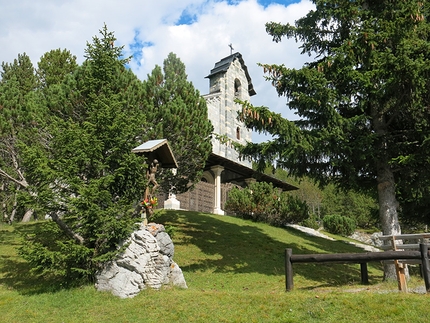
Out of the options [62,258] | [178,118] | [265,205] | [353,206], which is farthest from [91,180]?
[353,206]

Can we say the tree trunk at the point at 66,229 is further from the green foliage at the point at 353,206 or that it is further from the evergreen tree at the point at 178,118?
the green foliage at the point at 353,206

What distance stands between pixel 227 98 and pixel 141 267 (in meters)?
19.6

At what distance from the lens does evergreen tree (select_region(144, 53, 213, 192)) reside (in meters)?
12.0

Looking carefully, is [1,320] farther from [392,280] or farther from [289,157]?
[392,280]

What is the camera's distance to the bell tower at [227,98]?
24906 mm

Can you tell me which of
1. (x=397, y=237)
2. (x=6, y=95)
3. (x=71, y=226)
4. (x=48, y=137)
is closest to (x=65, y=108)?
(x=48, y=137)

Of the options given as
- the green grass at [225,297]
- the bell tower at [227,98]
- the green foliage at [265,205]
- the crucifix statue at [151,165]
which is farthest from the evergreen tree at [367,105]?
the bell tower at [227,98]

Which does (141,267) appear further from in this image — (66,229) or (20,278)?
(20,278)

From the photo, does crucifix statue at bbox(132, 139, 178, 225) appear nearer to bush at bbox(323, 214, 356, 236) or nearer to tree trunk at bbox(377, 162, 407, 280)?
tree trunk at bbox(377, 162, 407, 280)

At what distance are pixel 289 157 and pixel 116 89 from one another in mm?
5838

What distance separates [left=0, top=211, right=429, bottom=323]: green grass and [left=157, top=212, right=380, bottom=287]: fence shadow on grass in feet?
0.13

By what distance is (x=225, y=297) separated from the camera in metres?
7.20

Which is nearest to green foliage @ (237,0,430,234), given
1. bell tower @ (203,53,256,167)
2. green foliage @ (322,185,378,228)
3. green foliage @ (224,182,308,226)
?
green foliage @ (224,182,308,226)

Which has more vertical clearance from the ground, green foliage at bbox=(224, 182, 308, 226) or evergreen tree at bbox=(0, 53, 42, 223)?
evergreen tree at bbox=(0, 53, 42, 223)
